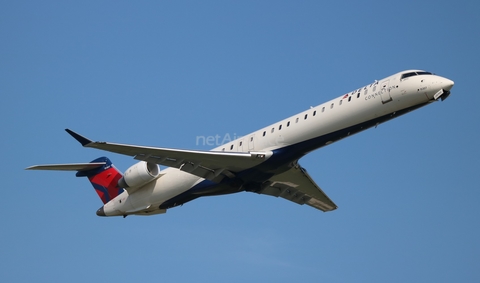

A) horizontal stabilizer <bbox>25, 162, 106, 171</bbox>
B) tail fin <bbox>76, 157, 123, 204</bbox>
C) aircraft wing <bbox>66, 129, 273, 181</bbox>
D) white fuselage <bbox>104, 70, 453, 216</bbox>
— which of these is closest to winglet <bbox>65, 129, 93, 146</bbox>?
aircraft wing <bbox>66, 129, 273, 181</bbox>

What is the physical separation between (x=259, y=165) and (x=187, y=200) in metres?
3.55

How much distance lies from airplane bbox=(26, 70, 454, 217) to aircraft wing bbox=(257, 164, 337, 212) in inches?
1.4

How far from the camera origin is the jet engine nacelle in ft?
85.9

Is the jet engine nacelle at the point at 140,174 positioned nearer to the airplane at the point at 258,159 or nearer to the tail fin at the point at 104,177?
the airplane at the point at 258,159

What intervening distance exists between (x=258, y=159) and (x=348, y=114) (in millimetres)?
3279

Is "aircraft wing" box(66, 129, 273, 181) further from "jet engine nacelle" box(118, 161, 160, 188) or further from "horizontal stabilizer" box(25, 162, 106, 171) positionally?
"horizontal stabilizer" box(25, 162, 106, 171)

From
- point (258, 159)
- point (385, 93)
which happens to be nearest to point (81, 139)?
point (258, 159)

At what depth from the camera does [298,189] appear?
28.0 meters

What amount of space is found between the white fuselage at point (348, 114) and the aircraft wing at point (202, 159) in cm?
74

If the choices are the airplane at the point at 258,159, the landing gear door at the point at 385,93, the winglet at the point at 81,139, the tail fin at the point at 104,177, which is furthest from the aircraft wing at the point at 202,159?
the tail fin at the point at 104,177

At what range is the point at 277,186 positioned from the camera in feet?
90.2

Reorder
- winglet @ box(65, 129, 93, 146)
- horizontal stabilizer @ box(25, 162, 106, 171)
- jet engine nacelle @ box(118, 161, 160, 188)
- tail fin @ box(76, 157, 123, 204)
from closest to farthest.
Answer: winglet @ box(65, 129, 93, 146) → horizontal stabilizer @ box(25, 162, 106, 171) → jet engine nacelle @ box(118, 161, 160, 188) → tail fin @ box(76, 157, 123, 204)

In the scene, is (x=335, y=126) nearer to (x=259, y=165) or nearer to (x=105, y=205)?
(x=259, y=165)

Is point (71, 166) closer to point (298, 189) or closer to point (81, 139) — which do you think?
point (81, 139)
